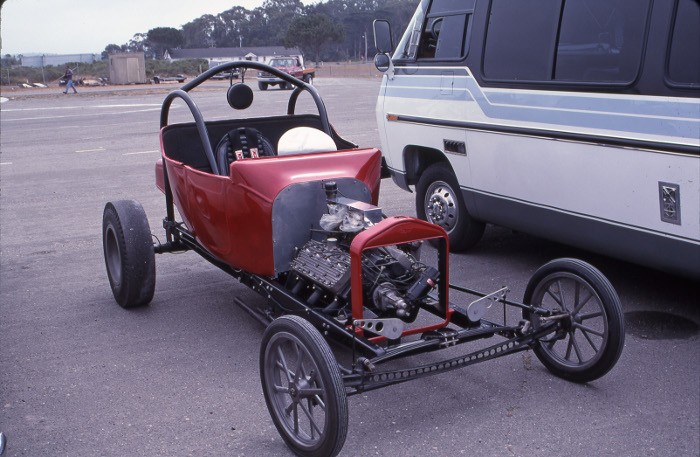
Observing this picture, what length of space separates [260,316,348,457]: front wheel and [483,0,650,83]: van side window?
2.73 m

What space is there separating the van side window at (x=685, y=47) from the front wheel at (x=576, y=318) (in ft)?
4.18

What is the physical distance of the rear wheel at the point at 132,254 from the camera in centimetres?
498

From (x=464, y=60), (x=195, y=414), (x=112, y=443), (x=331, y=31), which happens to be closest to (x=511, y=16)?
(x=464, y=60)

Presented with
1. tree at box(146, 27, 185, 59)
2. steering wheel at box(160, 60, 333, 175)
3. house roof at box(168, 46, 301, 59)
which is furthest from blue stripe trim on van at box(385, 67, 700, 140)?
tree at box(146, 27, 185, 59)

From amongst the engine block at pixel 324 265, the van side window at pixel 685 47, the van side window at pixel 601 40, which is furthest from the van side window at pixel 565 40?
the engine block at pixel 324 265

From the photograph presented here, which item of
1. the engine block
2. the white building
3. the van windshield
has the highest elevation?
the white building

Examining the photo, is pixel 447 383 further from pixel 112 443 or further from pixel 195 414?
pixel 112 443

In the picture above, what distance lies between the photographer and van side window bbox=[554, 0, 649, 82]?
4.34 metres

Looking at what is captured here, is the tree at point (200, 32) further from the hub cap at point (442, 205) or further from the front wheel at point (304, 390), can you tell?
the front wheel at point (304, 390)

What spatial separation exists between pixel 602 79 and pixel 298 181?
7.01ft

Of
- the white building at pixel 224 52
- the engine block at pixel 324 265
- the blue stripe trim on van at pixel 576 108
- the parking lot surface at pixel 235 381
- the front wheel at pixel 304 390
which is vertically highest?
the white building at pixel 224 52

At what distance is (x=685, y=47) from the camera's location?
400cm

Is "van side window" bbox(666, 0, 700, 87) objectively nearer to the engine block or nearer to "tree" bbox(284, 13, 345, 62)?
the engine block

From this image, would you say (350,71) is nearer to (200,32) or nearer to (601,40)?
(200,32)
